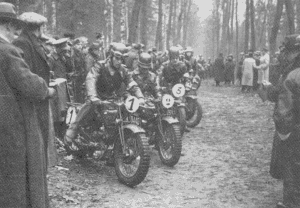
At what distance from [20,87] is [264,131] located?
28.6ft

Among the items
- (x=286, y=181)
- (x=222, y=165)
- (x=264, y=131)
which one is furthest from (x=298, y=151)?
(x=264, y=131)

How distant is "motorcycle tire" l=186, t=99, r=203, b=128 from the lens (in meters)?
11.5

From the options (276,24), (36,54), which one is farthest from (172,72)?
(276,24)

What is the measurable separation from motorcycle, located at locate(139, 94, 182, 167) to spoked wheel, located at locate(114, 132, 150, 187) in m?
1.06

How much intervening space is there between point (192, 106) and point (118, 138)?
4976 millimetres

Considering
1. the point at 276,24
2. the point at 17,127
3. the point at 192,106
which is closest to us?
the point at 17,127

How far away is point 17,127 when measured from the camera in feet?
12.1

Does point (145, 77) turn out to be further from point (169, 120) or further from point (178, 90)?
point (169, 120)

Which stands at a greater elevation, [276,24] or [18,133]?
[276,24]

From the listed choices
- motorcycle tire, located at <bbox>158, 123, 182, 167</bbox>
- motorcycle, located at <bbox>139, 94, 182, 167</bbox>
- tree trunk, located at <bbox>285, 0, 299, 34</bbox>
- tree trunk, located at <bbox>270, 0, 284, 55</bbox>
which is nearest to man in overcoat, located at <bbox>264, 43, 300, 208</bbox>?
motorcycle tire, located at <bbox>158, 123, 182, 167</bbox>

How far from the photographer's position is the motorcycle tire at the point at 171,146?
765 cm

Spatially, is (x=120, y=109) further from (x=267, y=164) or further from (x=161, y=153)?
(x=267, y=164)

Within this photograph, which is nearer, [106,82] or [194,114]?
[106,82]

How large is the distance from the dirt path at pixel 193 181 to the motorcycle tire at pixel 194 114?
1055mm
